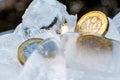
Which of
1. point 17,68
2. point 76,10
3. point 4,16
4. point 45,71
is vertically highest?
point 45,71

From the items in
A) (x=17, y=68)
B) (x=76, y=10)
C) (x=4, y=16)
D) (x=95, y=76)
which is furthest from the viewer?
(x=4, y=16)

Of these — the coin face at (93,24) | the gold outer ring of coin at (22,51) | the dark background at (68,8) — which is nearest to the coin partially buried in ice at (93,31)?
the coin face at (93,24)

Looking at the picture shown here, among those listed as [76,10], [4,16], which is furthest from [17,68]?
[4,16]

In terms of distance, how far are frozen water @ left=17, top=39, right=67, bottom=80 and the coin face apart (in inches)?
8.0

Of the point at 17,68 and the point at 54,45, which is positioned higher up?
the point at 54,45

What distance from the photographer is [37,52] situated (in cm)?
72

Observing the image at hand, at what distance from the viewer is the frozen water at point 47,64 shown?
0.69m

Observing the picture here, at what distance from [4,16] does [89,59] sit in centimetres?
151

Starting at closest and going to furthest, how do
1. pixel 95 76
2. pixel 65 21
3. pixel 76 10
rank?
pixel 95 76
pixel 65 21
pixel 76 10

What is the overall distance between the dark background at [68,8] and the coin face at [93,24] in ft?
3.24

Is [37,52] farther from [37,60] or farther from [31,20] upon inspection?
[31,20]

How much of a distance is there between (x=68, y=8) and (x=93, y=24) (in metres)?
1.07

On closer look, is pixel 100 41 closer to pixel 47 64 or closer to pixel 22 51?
pixel 47 64

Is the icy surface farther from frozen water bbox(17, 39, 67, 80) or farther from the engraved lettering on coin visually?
the engraved lettering on coin
